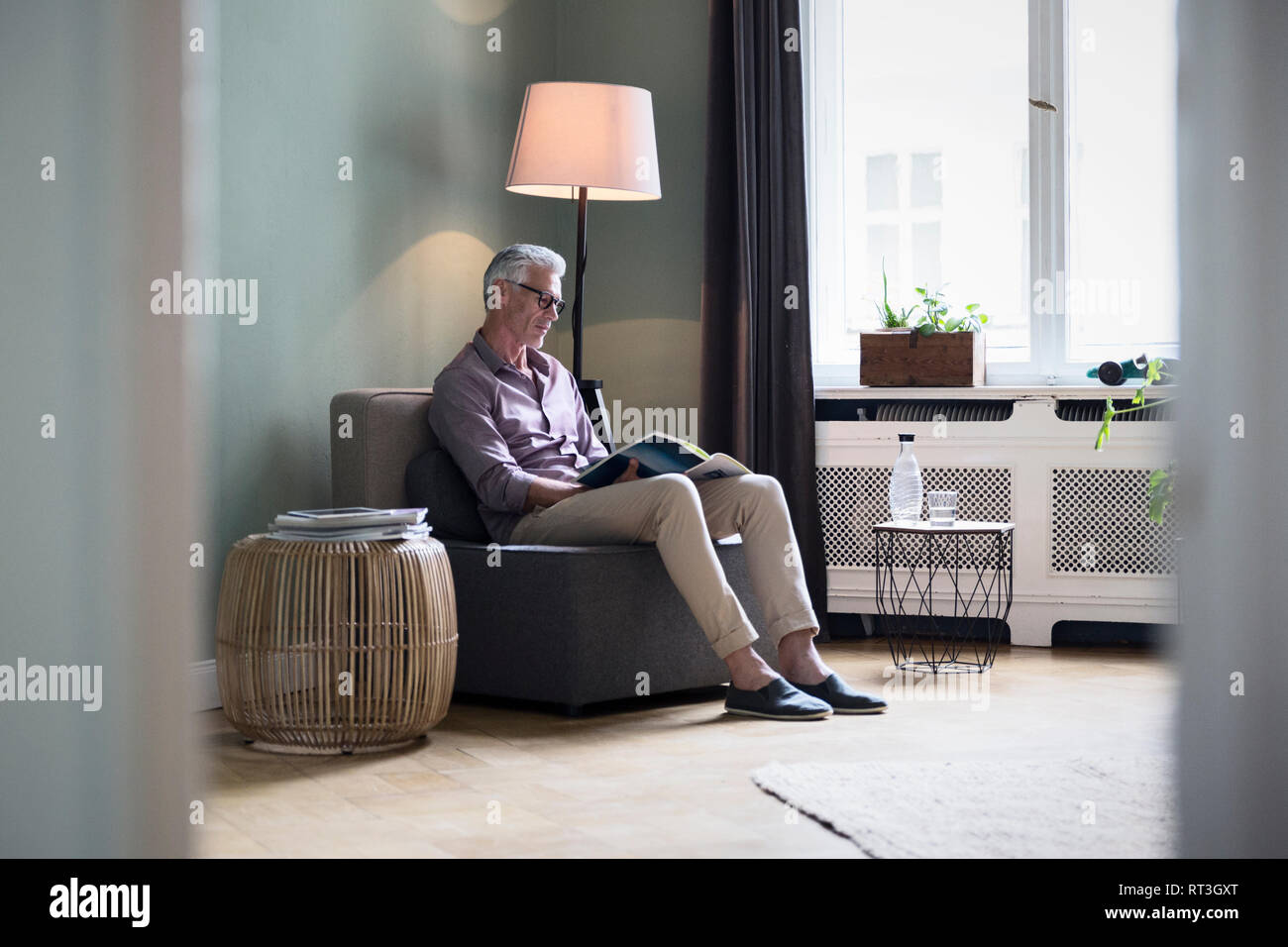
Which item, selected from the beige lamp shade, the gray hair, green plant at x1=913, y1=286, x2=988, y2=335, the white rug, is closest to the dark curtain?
green plant at x1=913, y1=286, x2=988, y2=335

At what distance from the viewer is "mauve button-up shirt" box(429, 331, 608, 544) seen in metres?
3.02

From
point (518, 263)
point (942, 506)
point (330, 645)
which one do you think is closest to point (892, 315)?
point (942, 506)

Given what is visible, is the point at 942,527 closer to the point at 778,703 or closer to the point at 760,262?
the point at 778,703

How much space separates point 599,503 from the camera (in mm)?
2957

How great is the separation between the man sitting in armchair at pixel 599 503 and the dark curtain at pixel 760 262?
36.9 inches

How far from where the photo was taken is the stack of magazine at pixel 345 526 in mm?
2584

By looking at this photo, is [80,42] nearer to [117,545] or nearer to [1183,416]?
[117,545]

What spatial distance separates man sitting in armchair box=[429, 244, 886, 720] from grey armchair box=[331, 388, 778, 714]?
7 cm

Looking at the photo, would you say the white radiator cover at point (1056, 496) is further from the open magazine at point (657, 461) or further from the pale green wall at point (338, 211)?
the pale green wall at point (338, 211)

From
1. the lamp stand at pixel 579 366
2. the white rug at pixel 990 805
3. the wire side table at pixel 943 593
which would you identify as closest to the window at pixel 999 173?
the wire side table at pixel 943 593

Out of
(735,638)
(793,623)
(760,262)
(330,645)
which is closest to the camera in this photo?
(330,645)

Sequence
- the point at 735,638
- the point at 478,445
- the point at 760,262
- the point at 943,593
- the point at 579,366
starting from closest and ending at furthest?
1. the point at 735,638
2. the point at 478,445
3. the point at 579,366
4. the point at 943,593
5. the point at 760,262

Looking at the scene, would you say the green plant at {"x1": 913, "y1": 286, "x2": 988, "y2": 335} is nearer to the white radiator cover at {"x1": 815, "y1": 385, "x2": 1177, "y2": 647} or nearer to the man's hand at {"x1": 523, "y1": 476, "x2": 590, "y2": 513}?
the white radiator cover at {"x1": 815, "y1": 385, "x2": 1177, "y2": 647}

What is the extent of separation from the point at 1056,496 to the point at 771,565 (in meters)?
1.29
